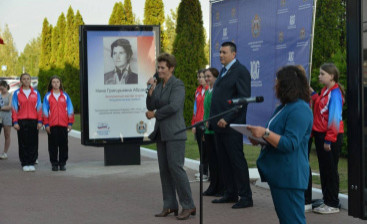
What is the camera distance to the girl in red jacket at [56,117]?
40.5ft

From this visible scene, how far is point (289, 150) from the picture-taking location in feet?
14.9

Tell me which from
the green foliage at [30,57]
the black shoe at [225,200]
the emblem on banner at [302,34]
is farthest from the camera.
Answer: the green foliage at [30,57]

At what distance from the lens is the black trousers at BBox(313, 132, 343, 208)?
7727 mm

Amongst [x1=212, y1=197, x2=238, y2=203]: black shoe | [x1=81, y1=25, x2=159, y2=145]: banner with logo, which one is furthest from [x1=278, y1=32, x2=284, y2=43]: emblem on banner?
[x1=81, y1=25, x2=159, y2=145]: banner with logo

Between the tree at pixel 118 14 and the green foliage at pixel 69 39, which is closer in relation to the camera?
the tree at pixel 118 14

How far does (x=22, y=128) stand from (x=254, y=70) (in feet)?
16.2

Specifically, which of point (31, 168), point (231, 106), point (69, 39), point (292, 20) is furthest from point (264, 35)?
point (69, 39)

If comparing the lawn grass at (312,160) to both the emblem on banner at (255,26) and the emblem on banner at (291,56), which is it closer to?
the emblem on banner at (291,56)

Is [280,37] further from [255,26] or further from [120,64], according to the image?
[120,64]

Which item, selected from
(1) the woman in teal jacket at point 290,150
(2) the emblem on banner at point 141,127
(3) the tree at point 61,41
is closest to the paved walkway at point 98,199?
(2) the emblem on banner at point 141,127

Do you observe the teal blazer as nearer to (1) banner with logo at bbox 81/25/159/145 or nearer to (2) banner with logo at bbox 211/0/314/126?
(2) banner with logo at bbox 211/0/314/126

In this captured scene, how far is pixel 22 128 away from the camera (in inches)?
496

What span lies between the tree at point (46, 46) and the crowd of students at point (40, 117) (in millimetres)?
25813

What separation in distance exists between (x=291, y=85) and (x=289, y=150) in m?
0.48
